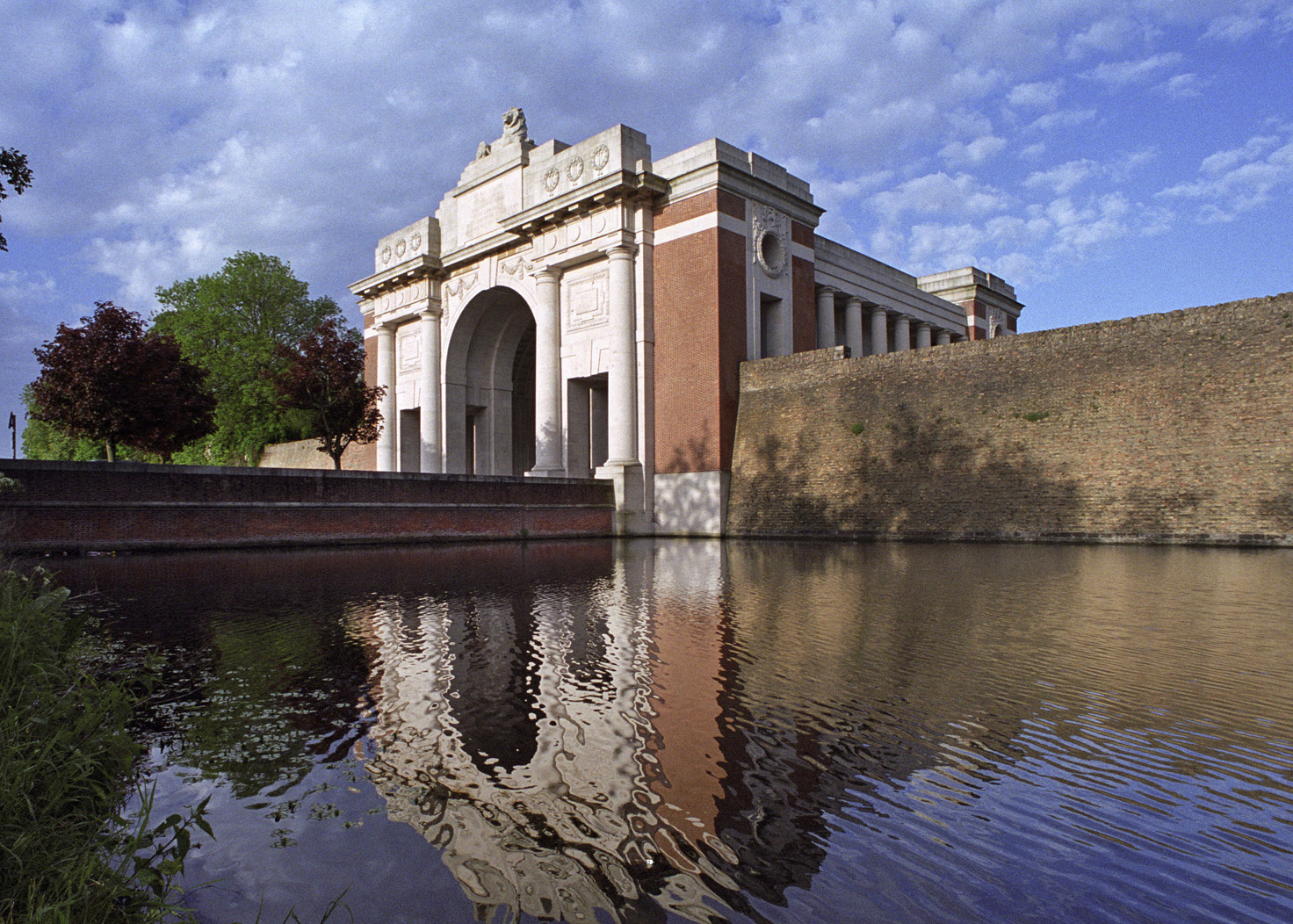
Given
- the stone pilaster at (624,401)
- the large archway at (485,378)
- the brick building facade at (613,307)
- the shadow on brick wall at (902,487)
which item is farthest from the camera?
the large archway at (485,378)

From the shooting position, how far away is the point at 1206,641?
5656mm

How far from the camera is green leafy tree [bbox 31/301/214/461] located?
21.2 meters

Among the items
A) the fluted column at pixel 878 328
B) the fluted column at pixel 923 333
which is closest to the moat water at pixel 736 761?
the fluted column at pixel 878 328

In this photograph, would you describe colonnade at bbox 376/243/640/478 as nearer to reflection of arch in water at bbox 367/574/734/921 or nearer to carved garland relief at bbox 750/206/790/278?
carved garland relief at bbox 750/206/790/278

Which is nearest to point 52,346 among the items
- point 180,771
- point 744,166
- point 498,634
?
point 744,166

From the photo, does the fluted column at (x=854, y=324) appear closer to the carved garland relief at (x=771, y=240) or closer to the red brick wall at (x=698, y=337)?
the carved garland relief at (x=771, y=240)

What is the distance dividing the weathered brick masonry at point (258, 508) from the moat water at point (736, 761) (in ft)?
31.4

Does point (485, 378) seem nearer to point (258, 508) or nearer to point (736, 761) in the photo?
point (258, 508)

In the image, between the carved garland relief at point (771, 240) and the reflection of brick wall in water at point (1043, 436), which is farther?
the carved garland relief at point (771, 240)

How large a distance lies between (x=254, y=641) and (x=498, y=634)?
69.9 inches

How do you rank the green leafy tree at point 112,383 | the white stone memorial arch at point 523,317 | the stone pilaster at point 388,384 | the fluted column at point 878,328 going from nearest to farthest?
the green leafy tree at point 112,383 → the white stone memorial arch at point 523,317 → the fluted column at point 878,328 → the stone pilaster at point 388,384

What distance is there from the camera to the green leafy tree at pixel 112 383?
2125 cm

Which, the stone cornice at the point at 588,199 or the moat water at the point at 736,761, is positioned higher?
the stone cornice at the point at 588,199

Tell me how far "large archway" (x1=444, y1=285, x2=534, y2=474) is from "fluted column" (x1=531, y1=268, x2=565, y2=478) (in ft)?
13.0
